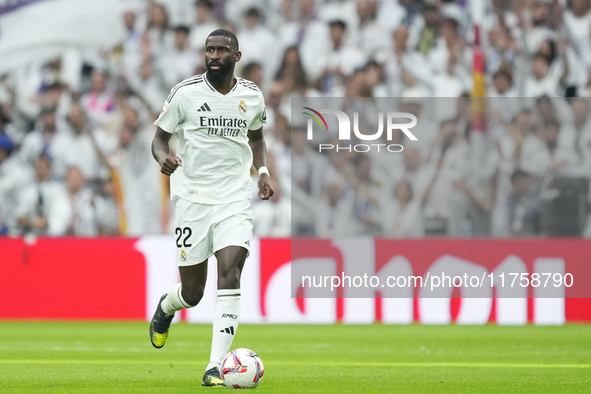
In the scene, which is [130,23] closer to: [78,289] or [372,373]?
[78,289]

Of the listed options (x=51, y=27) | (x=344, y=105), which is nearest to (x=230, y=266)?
(x=344, y=105)

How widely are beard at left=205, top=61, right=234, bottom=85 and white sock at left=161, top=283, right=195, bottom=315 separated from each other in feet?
5.11

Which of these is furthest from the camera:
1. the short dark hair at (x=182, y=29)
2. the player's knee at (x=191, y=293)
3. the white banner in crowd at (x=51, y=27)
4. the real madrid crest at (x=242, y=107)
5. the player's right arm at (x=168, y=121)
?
the white banner in crowd at (x=51, y=27)

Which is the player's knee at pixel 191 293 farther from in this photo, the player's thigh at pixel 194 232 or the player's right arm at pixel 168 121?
the player's right arm at pixel 168 121

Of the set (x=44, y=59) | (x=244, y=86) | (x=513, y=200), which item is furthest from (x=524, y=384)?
(x=44, y=59)

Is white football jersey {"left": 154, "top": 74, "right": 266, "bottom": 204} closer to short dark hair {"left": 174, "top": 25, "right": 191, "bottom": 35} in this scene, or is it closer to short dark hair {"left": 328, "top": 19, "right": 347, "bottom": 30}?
short dark hair {"left": 328, "top": 19, "right": 347, "bottom": 30}

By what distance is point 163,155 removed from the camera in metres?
6.56

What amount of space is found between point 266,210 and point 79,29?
5.63 m

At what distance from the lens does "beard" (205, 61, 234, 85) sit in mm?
6645

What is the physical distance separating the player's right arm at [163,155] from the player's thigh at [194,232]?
398mm

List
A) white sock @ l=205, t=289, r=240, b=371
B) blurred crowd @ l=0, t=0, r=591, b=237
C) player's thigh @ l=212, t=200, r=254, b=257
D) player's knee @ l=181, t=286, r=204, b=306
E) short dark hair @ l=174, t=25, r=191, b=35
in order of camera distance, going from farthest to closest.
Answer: short dark hair @ l=174, t=25, r=191, b=35 → blurred crowd @ l=0, t=0, r=591, b=237 → player's knee @ l=181, t=286, r=204, b=306 → player's thigh @ l=212, t=200, r=254, b=257 → white sock @ l=205, t=289, r=240, b=371

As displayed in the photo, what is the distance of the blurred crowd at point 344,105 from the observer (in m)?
13.0

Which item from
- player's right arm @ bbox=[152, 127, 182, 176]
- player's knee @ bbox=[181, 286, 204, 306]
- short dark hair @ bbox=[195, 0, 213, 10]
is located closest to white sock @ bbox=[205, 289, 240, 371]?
player's knee @ bbox=[181, 286, 204, 306]

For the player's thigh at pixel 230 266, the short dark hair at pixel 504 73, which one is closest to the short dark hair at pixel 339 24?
the short dark hair at pixel 504 73
